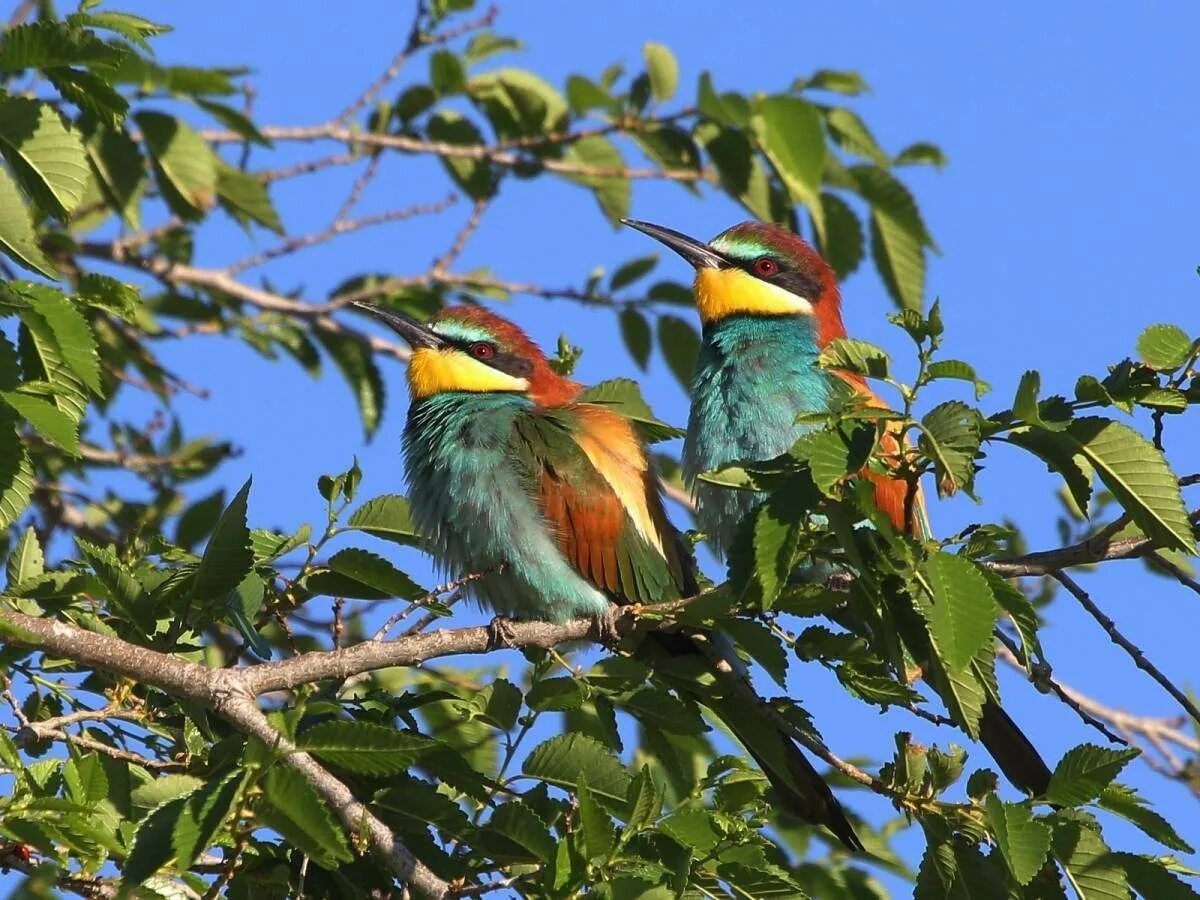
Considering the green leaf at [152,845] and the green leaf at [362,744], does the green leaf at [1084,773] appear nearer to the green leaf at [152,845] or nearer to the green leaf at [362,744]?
the green leaf at [362,744]

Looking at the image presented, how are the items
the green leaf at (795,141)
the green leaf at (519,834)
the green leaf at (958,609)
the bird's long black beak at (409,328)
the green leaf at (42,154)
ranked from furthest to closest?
the bird's long black beak at (409,328) → the green leaf at (795,141) → the green leaf at (42,154) → the green leaf at (519,834) → the green leaf at (958,609)

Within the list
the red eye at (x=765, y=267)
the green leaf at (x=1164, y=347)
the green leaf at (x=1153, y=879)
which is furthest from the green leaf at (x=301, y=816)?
the red eye at (x=765, y=267)

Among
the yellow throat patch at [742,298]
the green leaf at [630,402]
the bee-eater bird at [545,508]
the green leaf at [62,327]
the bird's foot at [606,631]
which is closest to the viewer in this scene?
the green leaf at [62,327]

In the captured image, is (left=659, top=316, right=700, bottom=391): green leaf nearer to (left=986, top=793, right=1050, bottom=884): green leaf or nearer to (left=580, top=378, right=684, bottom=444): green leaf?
(left=580, top=378, right=684, bottom=444): green leaf

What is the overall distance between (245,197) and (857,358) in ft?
6.72

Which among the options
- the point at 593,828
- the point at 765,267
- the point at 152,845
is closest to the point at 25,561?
the point at 152,845

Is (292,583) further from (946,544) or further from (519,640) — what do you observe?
(946,544)

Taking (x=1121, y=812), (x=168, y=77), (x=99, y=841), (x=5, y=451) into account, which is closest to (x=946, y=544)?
(x=1121, y=812)

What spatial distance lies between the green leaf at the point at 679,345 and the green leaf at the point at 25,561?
1.87m

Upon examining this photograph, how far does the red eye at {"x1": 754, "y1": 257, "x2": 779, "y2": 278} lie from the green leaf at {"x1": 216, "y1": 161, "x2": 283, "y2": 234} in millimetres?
1125

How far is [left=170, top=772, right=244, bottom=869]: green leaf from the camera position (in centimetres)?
180

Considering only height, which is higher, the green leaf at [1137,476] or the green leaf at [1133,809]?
the green leaf at [1137,476]

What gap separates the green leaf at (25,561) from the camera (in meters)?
2.53

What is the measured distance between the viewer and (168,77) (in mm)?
3416
